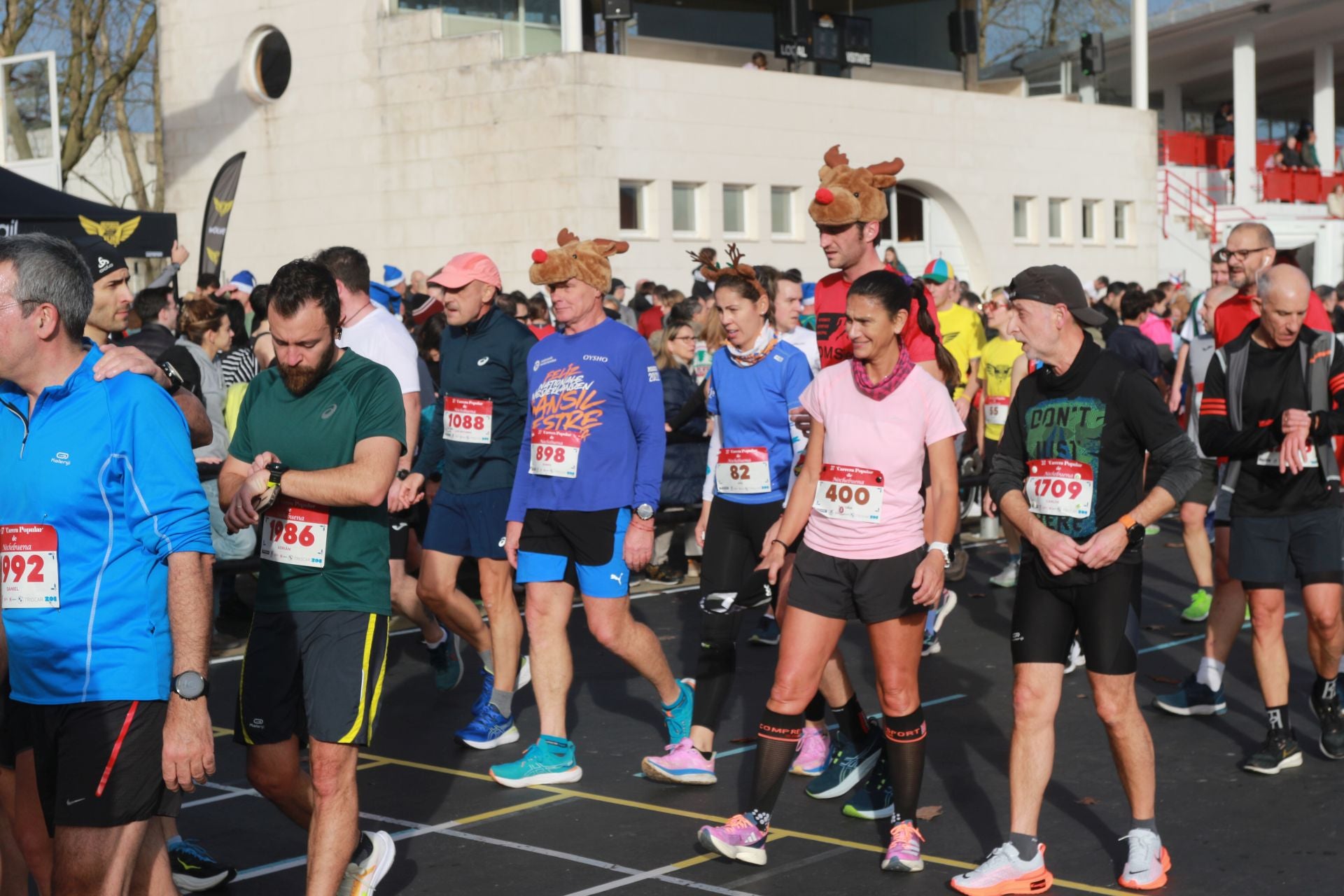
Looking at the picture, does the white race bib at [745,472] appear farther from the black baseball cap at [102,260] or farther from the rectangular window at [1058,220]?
the rectangular window at [1058,220]

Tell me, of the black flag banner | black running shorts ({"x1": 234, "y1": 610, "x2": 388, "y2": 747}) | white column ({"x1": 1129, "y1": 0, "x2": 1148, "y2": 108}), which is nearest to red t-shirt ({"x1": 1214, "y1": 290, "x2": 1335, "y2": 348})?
black running shorts ({"x1": 234, "y1": 610, "x2": 388, "y2": 747})

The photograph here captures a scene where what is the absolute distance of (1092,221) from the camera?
3572cm

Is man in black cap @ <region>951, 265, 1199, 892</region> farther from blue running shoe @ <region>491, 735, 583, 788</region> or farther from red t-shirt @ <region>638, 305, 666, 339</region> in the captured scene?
red t-shirt @ <region>638, 305, 666, 339</region>

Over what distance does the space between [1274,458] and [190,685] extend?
4.84 m

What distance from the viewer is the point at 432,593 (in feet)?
25.4

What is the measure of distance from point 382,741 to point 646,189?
19272 millimetres

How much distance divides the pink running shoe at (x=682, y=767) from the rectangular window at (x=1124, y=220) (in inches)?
1238

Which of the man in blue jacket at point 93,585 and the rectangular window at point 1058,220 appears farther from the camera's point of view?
the rectangular window at point 1058,220

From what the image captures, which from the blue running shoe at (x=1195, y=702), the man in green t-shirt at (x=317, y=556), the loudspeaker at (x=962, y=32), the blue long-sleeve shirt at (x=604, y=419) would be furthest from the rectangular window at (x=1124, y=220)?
the man in green t-shirt at (x=317, y=556)

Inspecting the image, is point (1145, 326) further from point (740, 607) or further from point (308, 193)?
point (308, 193)

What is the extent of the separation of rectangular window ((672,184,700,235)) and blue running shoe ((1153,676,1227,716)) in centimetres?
1941

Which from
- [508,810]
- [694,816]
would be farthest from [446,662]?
[694,816]

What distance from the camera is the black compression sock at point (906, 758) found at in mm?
5738

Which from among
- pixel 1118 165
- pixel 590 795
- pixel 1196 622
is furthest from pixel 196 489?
pixel 1118 165
